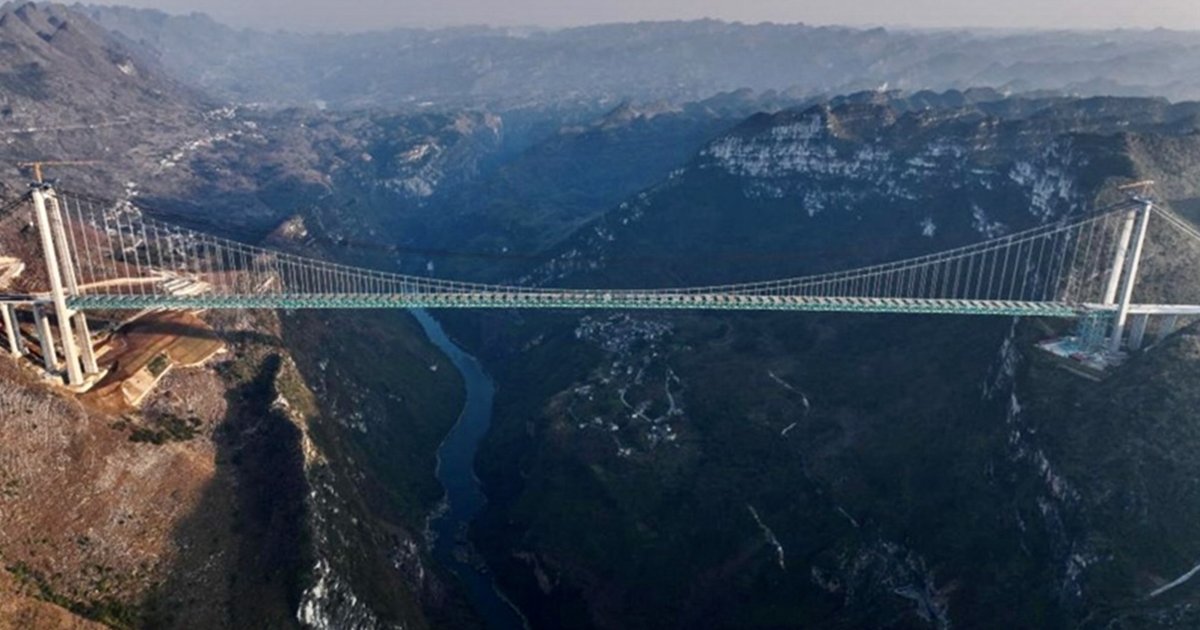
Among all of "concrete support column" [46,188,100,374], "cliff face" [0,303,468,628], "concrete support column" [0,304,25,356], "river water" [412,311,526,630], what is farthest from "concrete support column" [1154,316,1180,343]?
"concrete support column" [0,304,25,356]

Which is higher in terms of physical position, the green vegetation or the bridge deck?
the bridge deck

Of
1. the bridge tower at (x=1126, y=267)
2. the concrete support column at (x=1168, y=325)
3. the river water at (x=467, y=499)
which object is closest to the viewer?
the bridge tower at (x=1126, y=267)

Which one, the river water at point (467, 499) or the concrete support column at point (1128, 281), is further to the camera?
the river water at point (467, 499)

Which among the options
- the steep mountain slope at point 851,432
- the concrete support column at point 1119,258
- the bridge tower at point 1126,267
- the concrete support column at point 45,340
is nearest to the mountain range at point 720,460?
the steep mountain slope at point 851,432

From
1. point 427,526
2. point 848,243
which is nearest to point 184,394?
point 427,526

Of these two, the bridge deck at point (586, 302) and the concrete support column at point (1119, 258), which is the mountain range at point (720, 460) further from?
the concrete support column at point (1119, 258)

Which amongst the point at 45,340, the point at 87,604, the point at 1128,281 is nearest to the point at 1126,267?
the point at 1128,281

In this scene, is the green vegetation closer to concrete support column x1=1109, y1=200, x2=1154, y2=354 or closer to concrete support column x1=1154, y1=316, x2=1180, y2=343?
concrete support column x1=1109, y1=200, x2=1154, y2=354
